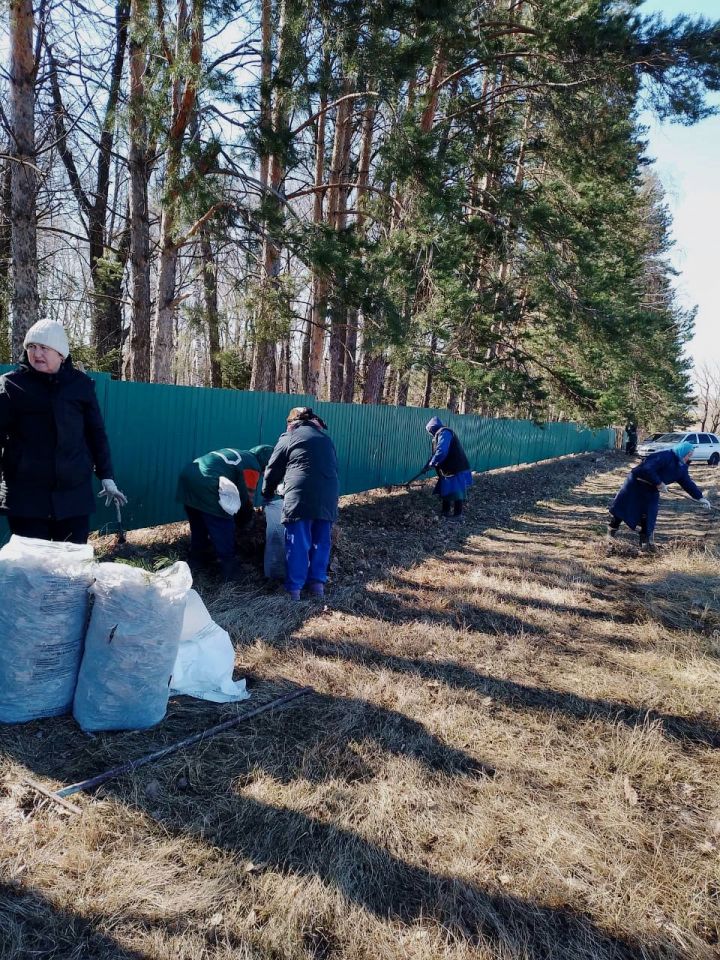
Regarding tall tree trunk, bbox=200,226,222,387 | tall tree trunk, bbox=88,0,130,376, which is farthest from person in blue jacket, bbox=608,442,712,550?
tall tree trunk, bbox=88,0,130,376

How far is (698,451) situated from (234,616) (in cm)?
2701

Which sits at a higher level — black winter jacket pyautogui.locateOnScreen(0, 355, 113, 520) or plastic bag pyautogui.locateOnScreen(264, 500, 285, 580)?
black winter jacket pyautogui.locateOnScreen(0, 355, 113, 520)

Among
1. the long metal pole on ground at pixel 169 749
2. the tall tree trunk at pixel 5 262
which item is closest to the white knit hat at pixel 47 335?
the long metal pole on ground at pixel 169 749

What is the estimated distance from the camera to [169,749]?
285 centimetres

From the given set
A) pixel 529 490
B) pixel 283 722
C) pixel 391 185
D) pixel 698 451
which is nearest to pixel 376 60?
pixel 391 185

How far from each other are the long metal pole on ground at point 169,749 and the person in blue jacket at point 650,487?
556cm

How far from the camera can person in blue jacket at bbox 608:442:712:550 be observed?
7.41 meters

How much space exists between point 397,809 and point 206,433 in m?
5.37

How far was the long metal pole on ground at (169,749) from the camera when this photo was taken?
8.33ft

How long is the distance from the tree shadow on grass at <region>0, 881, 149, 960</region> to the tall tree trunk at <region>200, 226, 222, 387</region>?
717 cm

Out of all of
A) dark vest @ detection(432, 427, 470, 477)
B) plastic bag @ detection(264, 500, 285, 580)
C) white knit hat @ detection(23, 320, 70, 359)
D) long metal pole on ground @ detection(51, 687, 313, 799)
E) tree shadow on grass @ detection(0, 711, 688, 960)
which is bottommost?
tree shadow on grass @ detection(0, 711, 688, 960)

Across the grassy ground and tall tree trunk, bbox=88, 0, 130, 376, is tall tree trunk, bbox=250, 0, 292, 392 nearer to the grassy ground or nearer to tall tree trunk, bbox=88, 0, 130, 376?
tall tree trunk, bbox=88, 0, 130, 376

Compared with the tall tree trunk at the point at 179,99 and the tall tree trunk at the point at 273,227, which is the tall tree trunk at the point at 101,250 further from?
the tall tree trunk at the point at 179,99

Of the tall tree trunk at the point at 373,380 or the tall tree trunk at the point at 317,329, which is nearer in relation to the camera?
the tall tree trunk at the point at 317,329
